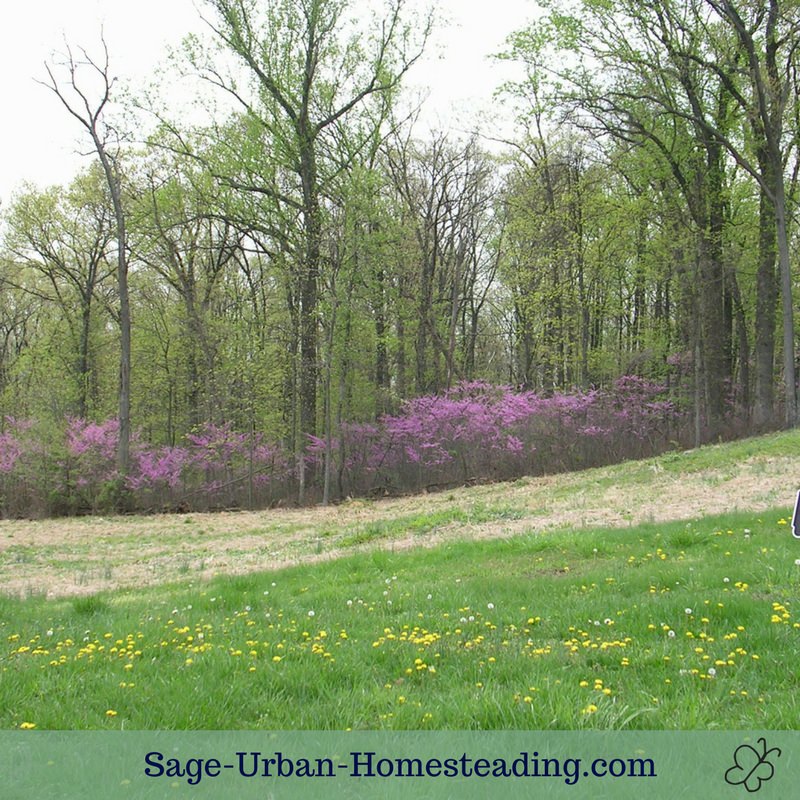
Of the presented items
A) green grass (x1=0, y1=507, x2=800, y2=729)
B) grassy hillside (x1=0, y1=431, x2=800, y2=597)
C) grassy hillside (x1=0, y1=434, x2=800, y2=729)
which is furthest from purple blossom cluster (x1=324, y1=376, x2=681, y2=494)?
green grass (x1=0, y1=507, x2=800, y2=729)

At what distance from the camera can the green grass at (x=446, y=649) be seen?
10.7ft

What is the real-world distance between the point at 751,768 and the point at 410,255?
27.3 metres

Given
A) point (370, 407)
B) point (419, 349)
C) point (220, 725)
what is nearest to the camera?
point (220, 725)

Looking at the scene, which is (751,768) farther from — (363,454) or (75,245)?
(75,245)

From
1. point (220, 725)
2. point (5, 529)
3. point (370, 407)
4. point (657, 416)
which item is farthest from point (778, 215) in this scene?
point (5, 529)

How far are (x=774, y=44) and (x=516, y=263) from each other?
50.1 ft

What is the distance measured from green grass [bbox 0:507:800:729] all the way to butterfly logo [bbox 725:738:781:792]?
0.23m

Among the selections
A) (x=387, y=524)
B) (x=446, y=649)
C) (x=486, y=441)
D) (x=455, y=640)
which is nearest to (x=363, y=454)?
(x=486, y=441)

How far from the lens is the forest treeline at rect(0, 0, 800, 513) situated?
21.4m

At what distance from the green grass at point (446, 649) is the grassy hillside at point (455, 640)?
16 millimetres

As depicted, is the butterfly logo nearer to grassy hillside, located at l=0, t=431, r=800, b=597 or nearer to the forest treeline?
grassy hillside, located at l=0, t=431, r=800, b=597

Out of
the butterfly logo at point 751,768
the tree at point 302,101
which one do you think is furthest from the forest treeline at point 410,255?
the butterfly logo at point 751,768

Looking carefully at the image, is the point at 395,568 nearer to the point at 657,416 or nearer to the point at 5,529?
the point at 5,529

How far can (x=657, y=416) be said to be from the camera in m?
24.3
